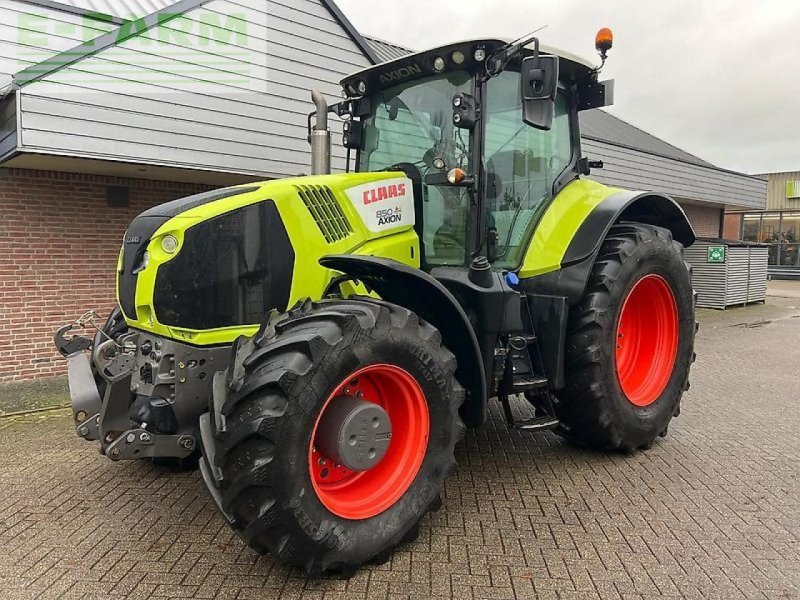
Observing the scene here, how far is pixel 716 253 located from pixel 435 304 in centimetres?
1318

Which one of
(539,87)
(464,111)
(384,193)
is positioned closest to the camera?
(539,87)

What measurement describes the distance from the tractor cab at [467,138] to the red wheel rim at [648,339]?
3.77 feet

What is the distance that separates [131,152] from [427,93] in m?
3.73

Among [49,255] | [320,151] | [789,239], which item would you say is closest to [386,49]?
[49,255]

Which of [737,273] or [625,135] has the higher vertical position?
[625,135]

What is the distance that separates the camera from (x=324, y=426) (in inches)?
107

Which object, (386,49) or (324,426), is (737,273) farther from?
(324,426)

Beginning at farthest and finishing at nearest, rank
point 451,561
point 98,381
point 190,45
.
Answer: point 190,45 < point 98,381 < point 451,561

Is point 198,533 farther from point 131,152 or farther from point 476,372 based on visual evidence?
point 131,152

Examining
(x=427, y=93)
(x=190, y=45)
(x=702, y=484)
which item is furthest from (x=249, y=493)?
(x=190, y=45)

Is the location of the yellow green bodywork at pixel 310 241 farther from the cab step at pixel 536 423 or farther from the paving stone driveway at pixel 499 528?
the paving stone driveway at pixel 499 528

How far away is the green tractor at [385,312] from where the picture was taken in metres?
2.52

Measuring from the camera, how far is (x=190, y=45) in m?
6.49

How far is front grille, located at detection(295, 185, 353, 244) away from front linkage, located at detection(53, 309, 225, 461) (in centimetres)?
81
